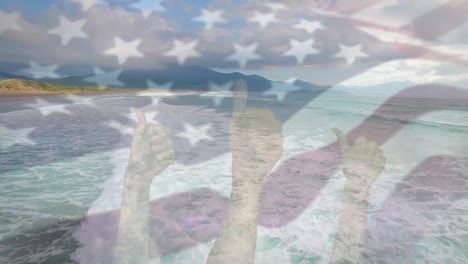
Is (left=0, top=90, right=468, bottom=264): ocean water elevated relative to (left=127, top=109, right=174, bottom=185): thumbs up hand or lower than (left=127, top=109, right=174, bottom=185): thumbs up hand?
lower

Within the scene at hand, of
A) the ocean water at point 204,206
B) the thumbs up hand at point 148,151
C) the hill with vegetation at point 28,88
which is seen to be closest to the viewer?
the thumbs up hand at point 148,151

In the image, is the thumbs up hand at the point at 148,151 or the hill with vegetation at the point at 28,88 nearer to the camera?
the thumbs up hand at the point at 148,151

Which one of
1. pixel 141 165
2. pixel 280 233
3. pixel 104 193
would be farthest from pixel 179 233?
pixel 141 165

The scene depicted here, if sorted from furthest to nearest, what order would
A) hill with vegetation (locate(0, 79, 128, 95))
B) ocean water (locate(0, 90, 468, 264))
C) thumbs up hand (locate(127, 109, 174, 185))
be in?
hill with vegetation (locate(0, 79, 128, 95)) < ocean water (locate(0, 90, 468, 264)) < thumbs up hand (locate(127, 109, 174, 185))

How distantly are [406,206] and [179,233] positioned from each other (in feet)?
11.4

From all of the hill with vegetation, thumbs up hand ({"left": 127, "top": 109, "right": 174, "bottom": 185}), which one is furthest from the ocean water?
the hill with vegetation

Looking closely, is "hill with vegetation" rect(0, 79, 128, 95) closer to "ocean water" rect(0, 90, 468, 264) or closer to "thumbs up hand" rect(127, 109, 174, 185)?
"ocean water" rect(0, 90, 468, 264)

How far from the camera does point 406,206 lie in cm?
466

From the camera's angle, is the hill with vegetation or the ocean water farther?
the hill with vegetation

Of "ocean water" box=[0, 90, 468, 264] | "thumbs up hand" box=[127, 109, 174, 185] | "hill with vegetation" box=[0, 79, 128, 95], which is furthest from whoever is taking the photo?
"hill with vegetation" box=[0, 79, 128, 95]

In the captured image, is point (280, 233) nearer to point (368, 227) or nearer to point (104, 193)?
point (368, 227)

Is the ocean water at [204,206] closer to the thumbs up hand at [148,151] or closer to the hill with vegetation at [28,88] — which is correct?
the thumbs up hand at [148,151]

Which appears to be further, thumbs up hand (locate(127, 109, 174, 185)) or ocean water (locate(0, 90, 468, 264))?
ocean water (locate(0, 90, 468, 264))

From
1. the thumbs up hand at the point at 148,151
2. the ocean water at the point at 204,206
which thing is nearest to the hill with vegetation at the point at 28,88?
the ocean water at the point at 204,206
